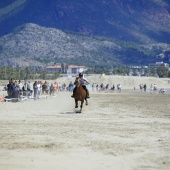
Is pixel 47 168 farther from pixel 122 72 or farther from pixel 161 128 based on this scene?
pixel 122 72

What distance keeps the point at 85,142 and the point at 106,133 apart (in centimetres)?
203

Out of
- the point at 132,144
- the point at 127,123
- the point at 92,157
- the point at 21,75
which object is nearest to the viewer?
the point at 92,157

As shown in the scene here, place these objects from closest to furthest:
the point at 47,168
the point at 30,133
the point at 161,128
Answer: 1. the point at 47,168
2. the point at 30,133
3. the point at 161,128

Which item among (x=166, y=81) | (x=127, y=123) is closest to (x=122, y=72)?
(x=166, y=81)

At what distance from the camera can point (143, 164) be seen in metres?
11.2

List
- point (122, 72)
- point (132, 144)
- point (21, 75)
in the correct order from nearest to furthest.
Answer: point (132, 144) < point (21, 75) < point (122, 72)

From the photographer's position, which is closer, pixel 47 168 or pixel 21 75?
pixel 47 168

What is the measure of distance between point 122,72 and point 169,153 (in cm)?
17173

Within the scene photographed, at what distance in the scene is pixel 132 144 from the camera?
44.5ft

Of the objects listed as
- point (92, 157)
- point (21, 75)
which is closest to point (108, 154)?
point (92, 157)

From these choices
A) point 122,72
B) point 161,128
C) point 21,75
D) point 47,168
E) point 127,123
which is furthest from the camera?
point 122,72

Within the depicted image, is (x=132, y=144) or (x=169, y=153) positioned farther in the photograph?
(x=132, y=144)

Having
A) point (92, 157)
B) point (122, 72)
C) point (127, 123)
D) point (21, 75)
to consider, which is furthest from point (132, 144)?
point (122, 72)

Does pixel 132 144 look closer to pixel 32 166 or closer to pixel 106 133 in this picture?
pixel 106 133
